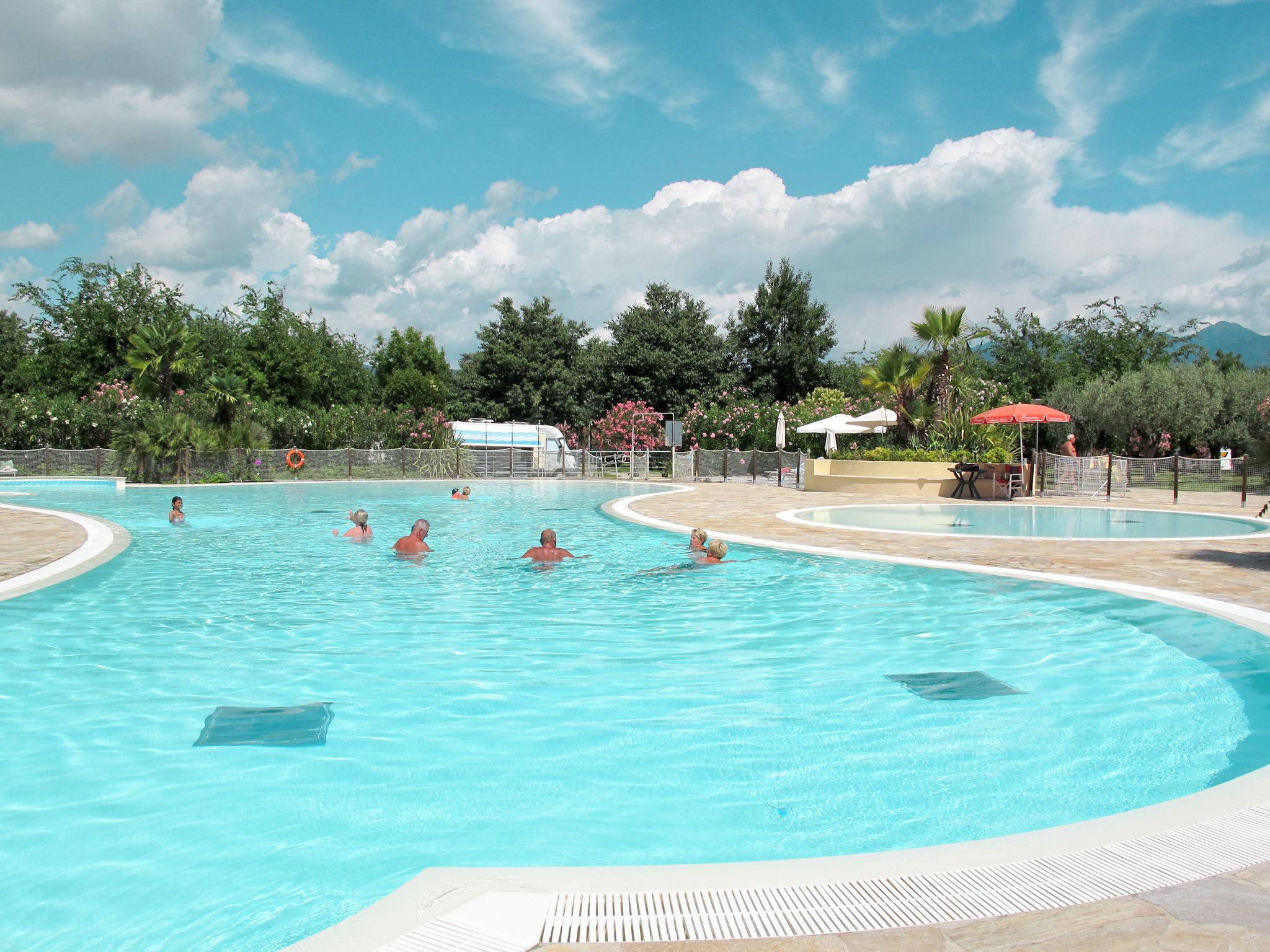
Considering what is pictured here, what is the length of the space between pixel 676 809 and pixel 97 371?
49608 mm

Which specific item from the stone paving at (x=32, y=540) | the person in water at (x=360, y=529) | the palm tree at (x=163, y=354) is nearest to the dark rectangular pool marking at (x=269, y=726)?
the stone paving at (x=32, y=540)

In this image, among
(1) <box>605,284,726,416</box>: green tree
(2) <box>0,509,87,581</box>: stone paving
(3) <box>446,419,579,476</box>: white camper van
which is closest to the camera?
(2) <box>0,509,87,581</box>: stone paving

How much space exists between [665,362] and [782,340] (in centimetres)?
842

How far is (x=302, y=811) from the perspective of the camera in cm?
451

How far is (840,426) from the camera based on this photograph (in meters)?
29.6

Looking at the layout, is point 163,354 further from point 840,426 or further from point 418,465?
point 840,426

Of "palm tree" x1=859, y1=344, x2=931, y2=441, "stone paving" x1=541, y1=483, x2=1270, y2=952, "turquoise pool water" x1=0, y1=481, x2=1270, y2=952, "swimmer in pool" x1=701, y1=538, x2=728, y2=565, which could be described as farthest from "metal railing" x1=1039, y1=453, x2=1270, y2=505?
"turquoise pool water" x1=0, y1=481, x2=1270, y2=952

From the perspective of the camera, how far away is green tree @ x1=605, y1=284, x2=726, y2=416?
4912cm

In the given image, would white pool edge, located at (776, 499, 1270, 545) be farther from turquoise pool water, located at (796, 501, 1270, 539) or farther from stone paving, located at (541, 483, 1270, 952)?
stone paving, located at (541, 483, 1270, 952)

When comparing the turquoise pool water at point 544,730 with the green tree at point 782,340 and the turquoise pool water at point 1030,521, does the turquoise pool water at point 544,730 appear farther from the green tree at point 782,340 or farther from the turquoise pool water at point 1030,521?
the green tree at point 782,340

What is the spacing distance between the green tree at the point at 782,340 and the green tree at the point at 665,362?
98.7 inches

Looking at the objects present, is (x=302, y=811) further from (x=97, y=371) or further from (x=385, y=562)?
(x=97, y=371)

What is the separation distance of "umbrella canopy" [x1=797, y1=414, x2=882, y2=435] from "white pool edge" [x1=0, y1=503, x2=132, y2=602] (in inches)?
828

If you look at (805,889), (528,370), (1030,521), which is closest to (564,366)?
(528,370)
